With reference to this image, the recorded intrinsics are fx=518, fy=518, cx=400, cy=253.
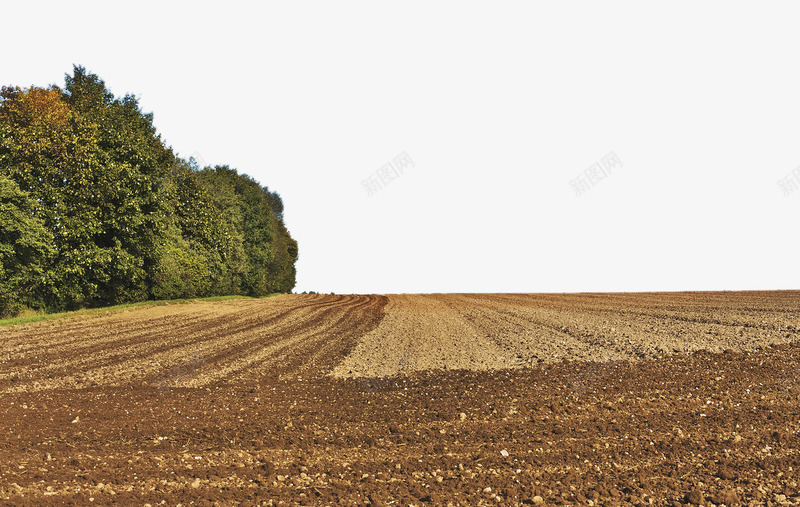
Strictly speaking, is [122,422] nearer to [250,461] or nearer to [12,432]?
[12,432]

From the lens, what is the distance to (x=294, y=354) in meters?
14.5

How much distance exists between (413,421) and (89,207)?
24.4 metres

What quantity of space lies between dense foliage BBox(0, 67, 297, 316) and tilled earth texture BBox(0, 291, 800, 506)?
10061mm

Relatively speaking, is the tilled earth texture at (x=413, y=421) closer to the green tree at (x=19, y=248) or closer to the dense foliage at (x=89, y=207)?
the green tree at (x=19, y=248)

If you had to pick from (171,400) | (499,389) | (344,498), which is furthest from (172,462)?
(499,389)

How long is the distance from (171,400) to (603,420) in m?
7.78

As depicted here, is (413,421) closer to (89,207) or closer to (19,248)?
(19,248)

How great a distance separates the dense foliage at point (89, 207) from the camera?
24516 mm

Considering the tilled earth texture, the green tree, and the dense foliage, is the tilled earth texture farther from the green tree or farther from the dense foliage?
the dense foliage

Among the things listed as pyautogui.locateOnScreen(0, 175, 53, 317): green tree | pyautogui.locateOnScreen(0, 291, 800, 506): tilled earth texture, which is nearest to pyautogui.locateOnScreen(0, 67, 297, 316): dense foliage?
pyautogui.locateOnScreen(0, 175, 53, 317): green tree

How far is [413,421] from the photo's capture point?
839cm

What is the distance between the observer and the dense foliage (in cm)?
2452

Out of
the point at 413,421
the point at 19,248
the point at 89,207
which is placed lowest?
the point at 413,421

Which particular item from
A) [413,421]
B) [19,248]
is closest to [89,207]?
[19,248]
